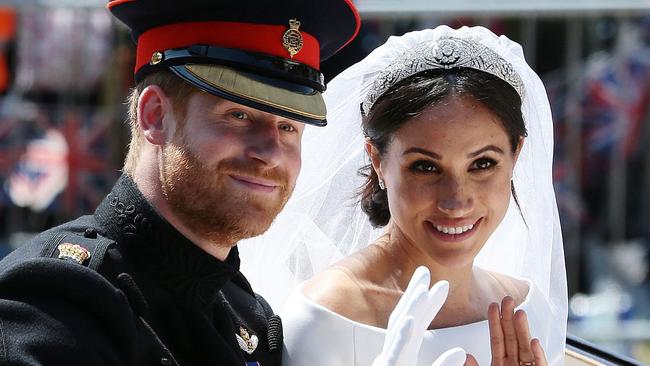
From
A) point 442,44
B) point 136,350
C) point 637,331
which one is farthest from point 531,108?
point 637,331

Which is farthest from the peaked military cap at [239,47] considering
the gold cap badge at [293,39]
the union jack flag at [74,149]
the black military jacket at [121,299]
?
the union jack flag at [74,149]

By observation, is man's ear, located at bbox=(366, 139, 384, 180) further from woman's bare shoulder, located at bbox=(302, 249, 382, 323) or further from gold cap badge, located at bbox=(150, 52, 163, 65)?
gold cap badge, located at bbox=(150, 52, 163, 65)

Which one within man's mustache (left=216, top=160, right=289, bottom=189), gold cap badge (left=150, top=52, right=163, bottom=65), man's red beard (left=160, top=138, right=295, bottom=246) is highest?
gold cap badge (left=150, top=52, right=163, bottom=65)

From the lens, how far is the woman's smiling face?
7.96 feet

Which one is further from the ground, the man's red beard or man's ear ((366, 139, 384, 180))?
man's ear ((366, 139, 384, 180))

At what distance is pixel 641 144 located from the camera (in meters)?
5.99

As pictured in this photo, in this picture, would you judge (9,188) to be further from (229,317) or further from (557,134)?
(229,317)

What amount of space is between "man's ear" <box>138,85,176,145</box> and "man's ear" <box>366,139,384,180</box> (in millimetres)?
627

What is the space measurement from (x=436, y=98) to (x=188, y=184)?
0.66m

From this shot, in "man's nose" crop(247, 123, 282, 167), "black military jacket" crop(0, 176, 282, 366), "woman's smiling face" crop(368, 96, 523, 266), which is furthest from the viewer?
"woman's smiling face" crop(368, 96, 523, 266)

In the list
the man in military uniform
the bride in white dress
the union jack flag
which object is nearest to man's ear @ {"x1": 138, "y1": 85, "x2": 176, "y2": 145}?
the man in military uniform

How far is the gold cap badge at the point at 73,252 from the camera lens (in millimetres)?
2010

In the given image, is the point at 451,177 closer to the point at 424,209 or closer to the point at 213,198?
the point at 424,209

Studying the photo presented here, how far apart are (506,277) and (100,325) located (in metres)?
1.19
